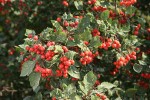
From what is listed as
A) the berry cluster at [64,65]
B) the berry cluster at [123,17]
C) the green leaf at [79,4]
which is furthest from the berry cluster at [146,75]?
the berry cluster at [64,65]

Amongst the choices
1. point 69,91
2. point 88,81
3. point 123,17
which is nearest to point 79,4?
point 123,17

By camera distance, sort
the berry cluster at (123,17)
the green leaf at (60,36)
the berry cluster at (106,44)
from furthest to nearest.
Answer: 1. the berry cluster at (123,17)
2. the berry cluster at (106,44)
3. the green leaf at (60,36)

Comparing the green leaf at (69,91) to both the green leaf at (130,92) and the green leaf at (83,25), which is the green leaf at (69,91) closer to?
the green leaf at (83,25)

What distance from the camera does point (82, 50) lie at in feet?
9.65

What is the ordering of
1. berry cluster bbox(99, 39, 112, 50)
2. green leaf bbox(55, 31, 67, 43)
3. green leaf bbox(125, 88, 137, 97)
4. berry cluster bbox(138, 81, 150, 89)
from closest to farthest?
green leaf bbox(55, 31, 67, 43)
berry cluster bbox(99, 39, 112, 50)
green leaf bbox(125, 88, 137, 97)
berry cluster bbox(138, 81, 150, 89)

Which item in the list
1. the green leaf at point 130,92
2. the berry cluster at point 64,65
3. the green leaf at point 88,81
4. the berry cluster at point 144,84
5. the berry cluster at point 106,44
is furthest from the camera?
Answer: the berry cluster at point 144,84

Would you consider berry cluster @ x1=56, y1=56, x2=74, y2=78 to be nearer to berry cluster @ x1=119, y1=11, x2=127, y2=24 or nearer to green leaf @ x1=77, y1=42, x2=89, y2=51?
green leaf @ x1=77, y1=42, x2=89, y2=51

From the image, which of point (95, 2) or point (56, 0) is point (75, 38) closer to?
point (95, 2)

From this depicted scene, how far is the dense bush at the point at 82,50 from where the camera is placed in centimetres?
282

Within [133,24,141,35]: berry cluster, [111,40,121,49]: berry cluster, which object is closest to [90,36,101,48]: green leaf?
[111,40,121,49]: berry cluster

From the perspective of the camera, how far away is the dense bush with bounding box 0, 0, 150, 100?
2822 millimetres

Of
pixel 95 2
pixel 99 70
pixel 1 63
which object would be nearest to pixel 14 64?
pixel 1 63

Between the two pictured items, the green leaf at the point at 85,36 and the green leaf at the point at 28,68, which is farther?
the green leaf at the point at 85,36

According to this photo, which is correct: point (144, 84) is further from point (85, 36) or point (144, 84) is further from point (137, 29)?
point (85, 36)
